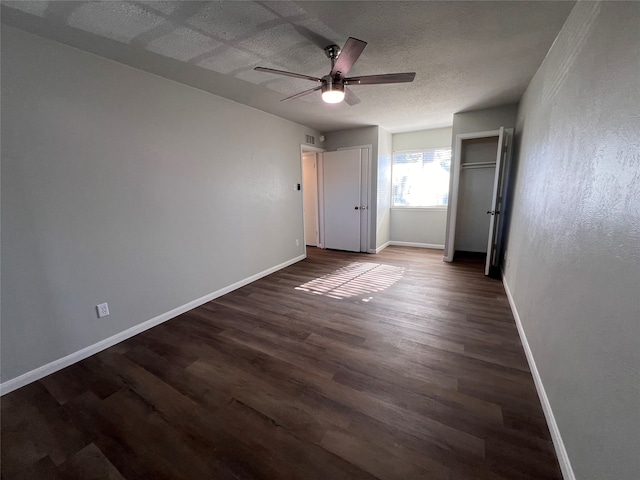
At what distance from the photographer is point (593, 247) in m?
1.10

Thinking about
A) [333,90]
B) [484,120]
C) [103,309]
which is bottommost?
[103,309]

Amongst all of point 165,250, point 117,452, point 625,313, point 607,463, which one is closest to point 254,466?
point 117,452

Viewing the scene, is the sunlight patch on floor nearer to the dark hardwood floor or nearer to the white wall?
the dark hardwood floor

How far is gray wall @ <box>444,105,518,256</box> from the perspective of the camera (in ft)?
12.1

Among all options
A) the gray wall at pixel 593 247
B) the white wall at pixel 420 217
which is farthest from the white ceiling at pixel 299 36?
the white wall at pixel 420 217

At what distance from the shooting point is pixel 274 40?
1884 mm

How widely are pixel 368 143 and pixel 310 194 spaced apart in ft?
Result: 5.48

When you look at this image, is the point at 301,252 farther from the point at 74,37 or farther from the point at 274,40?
the point at 74,37

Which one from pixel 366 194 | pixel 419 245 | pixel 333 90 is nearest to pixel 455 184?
pixel 366 194

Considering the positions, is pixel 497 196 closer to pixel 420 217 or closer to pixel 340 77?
pixel 420 217

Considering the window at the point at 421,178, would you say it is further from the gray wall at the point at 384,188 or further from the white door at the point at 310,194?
the white door at the point at 310,194

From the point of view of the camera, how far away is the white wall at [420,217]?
498 cm

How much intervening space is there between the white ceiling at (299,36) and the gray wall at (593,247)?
461 mm

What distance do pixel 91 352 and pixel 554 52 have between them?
15.0 feet
